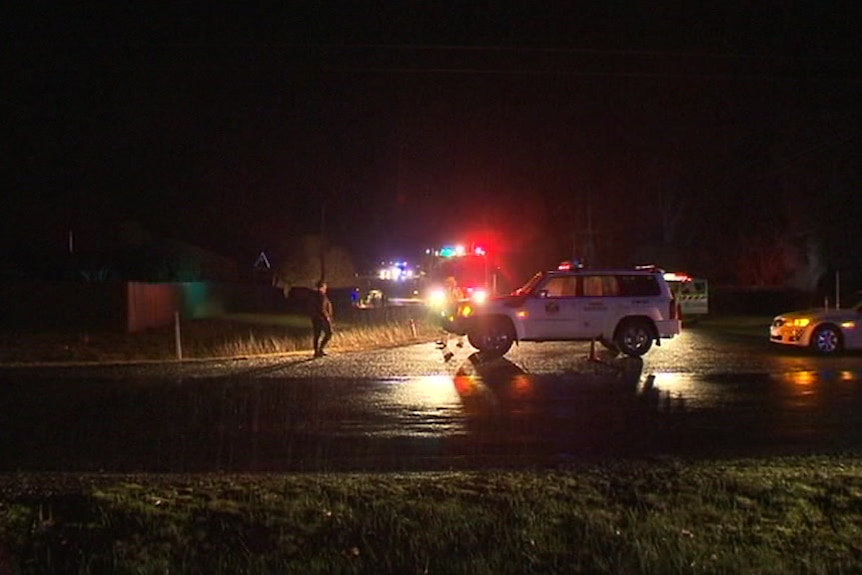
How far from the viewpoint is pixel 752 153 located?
49.7 m

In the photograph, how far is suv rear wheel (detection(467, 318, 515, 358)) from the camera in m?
20.6

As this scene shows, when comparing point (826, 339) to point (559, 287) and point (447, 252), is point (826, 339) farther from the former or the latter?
point (447, 252)

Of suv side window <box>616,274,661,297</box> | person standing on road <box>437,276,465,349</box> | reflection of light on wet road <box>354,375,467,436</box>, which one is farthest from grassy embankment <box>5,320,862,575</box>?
person standing on road <box>437,276,465,349</box>

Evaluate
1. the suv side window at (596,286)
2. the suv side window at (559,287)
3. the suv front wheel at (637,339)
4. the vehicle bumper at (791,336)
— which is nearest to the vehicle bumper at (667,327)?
the suv front wheel at (637,339)

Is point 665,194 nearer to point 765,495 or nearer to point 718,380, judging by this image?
point 718,380

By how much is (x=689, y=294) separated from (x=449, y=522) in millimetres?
27841

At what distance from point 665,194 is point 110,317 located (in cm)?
3650

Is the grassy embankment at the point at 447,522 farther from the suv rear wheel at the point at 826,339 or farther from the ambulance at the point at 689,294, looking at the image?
the ambulance at the point at 689,294

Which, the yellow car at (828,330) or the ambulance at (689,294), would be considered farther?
the ambulance at (689,294)

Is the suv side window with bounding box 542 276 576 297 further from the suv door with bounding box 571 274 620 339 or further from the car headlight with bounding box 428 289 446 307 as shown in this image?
the car headlight with bounding box 428 289 446 307

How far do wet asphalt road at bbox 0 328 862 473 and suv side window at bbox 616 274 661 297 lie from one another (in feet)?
4.80

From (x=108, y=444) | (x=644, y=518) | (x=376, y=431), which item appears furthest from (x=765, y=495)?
(x=108, y=444)

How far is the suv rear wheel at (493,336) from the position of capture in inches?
810

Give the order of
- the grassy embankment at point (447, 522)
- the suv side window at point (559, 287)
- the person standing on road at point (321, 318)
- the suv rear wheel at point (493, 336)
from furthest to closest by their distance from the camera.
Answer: the person standing on road at point (321, 318) < the suv side window at point (559, 287) < the suv rear wheel at point (493, 336) < the grassy embankment at point (447, 522)
